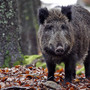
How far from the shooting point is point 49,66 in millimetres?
6047

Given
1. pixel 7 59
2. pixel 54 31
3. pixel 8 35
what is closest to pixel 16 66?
pixel 7 59

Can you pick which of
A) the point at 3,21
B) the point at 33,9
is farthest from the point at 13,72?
the point at 33,9

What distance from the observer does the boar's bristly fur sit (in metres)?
5.05

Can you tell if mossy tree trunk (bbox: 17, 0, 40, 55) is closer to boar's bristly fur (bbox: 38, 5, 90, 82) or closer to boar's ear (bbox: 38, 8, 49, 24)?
boar's bristly fur (bbox: 38, 5, 90, 82)

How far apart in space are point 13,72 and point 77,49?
6.25 ft

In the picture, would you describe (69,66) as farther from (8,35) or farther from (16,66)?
(8,35)

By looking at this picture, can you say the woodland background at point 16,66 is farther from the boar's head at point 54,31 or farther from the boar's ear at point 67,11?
the boar's ear at point 67,11

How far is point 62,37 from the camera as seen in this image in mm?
4996

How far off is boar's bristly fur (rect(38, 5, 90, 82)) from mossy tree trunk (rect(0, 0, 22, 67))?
166 cm

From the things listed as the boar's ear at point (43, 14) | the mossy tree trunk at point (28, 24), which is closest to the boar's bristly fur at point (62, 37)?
the boar's ear at point (43, 14)

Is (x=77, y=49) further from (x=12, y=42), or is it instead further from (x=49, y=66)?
(x=12, y=42)

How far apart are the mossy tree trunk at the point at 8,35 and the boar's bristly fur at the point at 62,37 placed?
1.66 meters

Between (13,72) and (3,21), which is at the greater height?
(3,21)

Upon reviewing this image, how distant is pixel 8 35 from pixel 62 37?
2650mm
